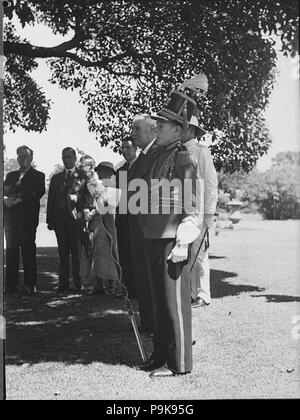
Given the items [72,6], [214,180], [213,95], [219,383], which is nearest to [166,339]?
[219,383]

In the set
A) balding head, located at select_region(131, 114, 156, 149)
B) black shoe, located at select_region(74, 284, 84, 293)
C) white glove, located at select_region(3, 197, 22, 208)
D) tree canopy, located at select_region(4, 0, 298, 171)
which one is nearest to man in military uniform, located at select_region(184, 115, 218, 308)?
balding head, located at select_region(131, 114, 156, 149)

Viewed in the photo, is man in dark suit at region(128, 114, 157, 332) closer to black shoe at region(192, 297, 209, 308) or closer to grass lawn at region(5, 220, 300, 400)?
grass lawn at region(5, 220, 300, 400)

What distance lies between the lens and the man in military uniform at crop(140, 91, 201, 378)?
508 centimetres

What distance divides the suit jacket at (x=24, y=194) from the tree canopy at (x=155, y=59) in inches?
28.0

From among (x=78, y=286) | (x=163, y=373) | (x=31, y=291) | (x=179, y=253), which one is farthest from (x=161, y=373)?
(x=78, y=286)

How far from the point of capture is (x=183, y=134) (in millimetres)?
5270

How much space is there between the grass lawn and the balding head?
Answer: 1.53 meters

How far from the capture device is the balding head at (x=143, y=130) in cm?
585

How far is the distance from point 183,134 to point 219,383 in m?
1.88

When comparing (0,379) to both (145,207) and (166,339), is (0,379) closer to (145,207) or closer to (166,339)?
(166,339)

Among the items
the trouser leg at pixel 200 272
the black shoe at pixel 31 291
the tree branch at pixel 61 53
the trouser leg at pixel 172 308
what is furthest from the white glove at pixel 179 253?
the black shoe at pixel 31 291

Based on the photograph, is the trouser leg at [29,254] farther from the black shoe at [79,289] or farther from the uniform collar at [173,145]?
the uniform collar at [173,145]

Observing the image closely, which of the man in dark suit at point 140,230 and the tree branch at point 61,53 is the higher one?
the tree branch at point 61,53

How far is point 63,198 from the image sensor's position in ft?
26.5
